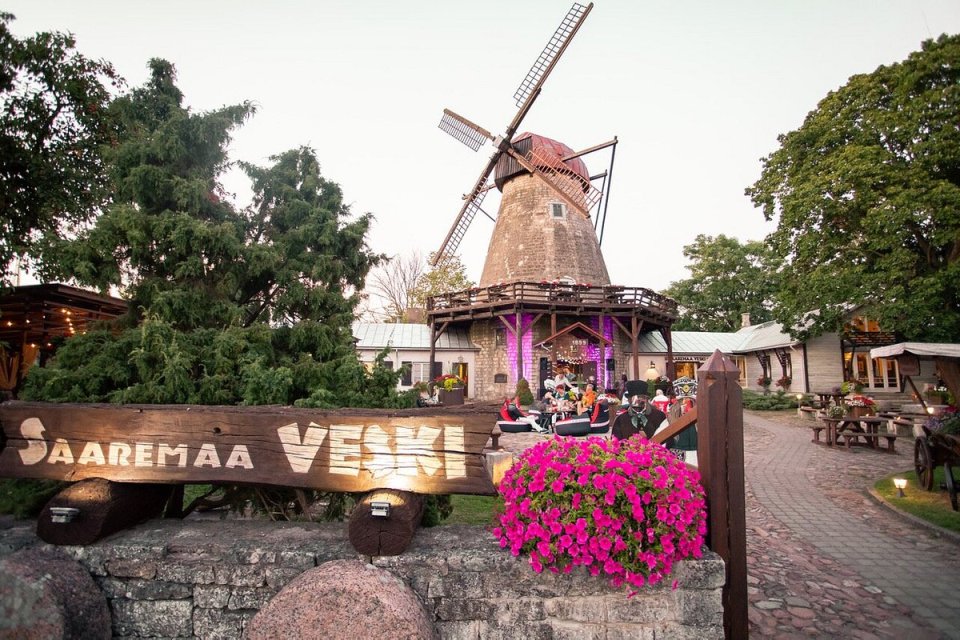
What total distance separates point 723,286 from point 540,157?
833 inches

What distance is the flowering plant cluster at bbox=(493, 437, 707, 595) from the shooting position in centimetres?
259

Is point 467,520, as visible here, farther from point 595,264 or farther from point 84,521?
point 595,264

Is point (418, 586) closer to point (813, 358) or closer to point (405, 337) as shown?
point (405, 337)

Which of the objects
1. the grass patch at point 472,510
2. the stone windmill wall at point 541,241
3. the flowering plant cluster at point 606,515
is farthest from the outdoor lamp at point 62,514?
the stone windmill wall at point 541,241

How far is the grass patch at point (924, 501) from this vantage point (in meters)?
5.73

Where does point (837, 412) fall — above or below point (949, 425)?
below

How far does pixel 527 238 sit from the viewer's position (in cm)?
2194

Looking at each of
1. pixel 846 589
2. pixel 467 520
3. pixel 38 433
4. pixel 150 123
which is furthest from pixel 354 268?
pixel 846 589

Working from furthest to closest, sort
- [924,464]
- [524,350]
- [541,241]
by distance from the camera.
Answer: [541,241], [524,350], [924,464]

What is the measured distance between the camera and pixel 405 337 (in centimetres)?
2492

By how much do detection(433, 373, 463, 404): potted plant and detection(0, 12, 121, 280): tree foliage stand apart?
11205 millimetres

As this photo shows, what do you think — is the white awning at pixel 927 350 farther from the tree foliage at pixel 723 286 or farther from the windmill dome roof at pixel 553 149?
the tree foliage at pixel 723 286

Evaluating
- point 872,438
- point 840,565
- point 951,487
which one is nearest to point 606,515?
point 840,565

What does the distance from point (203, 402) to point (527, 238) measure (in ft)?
63.3
